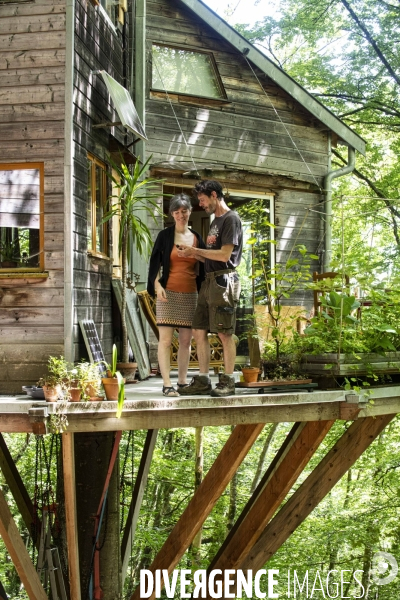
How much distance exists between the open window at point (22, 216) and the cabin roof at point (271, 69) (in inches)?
197

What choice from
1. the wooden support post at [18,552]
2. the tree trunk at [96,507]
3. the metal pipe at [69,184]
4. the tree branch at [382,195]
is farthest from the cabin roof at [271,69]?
the tree branch at [382,195]

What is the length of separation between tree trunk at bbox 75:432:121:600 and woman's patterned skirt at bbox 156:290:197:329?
7.12ft

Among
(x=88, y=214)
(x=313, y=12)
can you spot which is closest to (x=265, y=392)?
(x=88, y=214)

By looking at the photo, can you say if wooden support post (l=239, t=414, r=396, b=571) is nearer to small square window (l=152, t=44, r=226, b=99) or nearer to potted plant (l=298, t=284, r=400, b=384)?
potted plant (l=298, t=284, r=400, b=384)

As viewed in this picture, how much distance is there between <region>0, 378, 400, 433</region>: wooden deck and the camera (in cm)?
580

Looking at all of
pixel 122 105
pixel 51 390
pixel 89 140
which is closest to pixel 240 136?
pixel 122 105

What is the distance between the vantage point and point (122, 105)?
28.2 ft

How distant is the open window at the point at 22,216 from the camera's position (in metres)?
7.07

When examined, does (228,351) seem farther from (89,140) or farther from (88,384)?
(89,140)

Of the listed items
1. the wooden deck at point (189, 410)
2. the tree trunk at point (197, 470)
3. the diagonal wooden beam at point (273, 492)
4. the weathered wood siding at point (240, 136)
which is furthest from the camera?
the tree trunk at point (197, 470)

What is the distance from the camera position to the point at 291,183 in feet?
38.1

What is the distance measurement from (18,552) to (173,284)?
2.63 m

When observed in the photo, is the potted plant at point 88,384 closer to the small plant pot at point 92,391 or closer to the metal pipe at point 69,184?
the small plant pot at point 92,391

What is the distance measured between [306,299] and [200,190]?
5.84 metres
